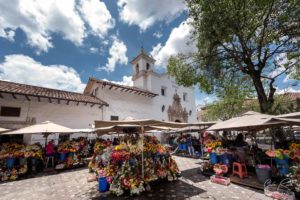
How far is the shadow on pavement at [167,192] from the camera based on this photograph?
5312 millimetres

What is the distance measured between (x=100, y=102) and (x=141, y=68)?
31.4 ft

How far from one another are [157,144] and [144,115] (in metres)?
14.7

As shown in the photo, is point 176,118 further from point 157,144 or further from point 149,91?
point 157,144

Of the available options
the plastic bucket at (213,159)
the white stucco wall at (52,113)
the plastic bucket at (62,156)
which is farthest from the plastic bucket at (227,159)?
the white stucco wall at (52,113)

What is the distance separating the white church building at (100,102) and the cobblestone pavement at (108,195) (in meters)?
7.37

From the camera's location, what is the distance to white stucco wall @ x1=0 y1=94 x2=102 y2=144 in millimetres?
12959

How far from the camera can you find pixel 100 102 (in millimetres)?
→ 17391

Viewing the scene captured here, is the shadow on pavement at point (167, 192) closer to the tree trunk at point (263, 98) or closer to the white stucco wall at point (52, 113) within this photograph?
the tree trunk at point (263, 98)

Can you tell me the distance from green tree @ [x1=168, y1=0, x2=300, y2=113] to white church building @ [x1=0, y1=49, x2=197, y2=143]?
28.7 ft

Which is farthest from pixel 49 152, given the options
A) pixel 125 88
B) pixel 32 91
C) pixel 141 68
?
pixel 141 68

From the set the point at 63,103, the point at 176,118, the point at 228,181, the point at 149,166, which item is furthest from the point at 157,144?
the point at 176,118

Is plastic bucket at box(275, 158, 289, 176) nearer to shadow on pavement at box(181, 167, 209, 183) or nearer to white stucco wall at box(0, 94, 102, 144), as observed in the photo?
shadow on pavement at box(181, 167, 209, 183)

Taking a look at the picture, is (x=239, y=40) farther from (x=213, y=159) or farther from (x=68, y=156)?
(x=68, y=156)

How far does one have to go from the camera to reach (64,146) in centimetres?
1061
